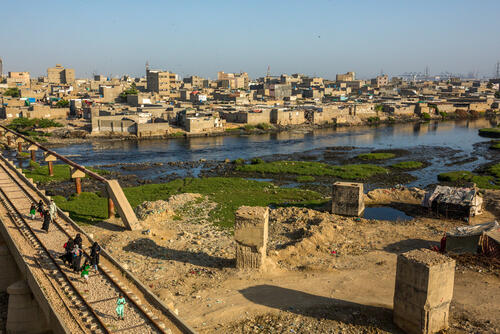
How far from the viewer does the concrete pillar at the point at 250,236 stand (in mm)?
12523

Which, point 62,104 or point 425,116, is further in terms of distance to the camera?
point 425,116

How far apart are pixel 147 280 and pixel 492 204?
54.6ft

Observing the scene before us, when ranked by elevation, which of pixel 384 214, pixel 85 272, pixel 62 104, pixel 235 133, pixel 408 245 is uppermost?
pixel 62 104

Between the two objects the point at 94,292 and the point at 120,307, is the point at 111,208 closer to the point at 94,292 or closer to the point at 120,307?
the point at 94,292

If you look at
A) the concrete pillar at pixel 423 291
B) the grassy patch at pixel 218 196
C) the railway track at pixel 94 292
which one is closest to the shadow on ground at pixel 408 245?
the concrete pillar at pixel 423 291

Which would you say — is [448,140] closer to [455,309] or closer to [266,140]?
[266,140]

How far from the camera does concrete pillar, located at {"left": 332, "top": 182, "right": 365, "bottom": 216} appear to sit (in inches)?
770

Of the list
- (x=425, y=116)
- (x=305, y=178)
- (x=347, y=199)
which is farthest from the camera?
(x=425, y=116)

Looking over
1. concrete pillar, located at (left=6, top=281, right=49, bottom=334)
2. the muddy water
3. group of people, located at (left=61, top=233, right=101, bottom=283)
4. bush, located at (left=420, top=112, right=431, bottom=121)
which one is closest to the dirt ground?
group of people, located at (left=61, top=233, right=101, bottom=283)

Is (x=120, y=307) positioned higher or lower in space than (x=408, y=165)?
higher

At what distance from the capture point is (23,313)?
11.6 m

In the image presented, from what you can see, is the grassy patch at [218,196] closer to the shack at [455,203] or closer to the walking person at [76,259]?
the shack at [455,203]

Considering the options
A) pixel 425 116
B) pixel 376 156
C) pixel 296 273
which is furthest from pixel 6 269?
pixel 425 116

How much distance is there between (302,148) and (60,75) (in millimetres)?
82243
